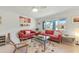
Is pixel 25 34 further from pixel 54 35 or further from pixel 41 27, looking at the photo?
pixel 54 35

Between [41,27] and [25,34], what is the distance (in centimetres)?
41

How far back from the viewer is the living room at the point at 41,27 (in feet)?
7.12

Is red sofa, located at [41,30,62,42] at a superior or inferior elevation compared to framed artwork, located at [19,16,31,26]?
inferior

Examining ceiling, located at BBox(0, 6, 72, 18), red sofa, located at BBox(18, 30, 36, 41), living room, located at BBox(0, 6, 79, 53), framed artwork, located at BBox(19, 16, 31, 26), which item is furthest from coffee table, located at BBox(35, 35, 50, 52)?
ceiling, located at BBox(0, 6, 72, 18)

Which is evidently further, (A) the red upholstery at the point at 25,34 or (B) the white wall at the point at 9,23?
(A) the red upholstery at the point at 25,34

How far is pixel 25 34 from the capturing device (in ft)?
7.47

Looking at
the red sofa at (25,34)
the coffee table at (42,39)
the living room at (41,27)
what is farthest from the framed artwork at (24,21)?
the coffee table at (42,39)

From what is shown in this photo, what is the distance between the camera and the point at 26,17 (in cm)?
225

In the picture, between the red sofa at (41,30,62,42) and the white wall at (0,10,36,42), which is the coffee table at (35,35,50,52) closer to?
the red sofa at (41,30,62,42)

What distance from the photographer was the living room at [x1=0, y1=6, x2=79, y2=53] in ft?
7.12

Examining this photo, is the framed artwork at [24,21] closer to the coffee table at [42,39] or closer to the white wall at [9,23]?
the white wall at [9,23]

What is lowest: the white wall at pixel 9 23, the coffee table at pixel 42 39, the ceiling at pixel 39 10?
the coffee table at pixel 42 39

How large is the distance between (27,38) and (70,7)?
1.21m

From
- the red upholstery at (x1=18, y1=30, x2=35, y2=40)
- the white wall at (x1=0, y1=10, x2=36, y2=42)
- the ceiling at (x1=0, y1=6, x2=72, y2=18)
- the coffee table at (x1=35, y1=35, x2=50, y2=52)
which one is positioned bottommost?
the coffee table at (x1=35, y1=35, x2=50, y2=52)
